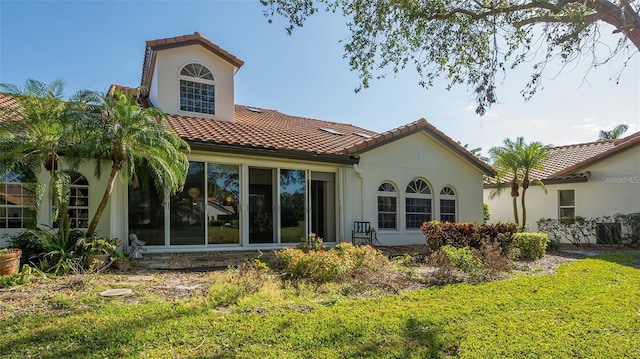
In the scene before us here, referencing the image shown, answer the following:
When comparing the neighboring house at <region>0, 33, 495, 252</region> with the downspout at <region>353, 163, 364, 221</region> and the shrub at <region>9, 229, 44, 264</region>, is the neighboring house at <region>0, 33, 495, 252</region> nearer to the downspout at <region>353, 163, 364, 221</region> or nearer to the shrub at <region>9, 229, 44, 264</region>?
the downspout at <region>353, 163, 364, 221</region>

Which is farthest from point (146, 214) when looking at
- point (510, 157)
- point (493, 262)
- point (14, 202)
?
point (510, 157)

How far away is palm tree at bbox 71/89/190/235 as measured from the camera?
809cm

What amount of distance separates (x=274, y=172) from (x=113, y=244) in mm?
5111

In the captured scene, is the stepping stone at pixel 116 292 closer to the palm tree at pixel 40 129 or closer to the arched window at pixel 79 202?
the palm tree at pixel 40 129

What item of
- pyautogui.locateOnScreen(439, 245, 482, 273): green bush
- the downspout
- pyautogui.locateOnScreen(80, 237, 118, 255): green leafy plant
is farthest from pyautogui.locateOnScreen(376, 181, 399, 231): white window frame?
pyautogui.locateOnScreen(80, 237, 118, 255): green leafy plant

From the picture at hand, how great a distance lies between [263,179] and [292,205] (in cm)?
128

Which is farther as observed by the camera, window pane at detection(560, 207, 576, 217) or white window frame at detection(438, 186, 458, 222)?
window pane at detection(560, 207, 576, 217)

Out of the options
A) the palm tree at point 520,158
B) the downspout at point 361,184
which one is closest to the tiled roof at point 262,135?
the downspout at point 361,184

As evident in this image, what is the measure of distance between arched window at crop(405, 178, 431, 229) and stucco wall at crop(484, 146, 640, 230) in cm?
769

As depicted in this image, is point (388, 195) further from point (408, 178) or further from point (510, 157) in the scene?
point (510, 157)

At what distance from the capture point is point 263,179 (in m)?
12.3

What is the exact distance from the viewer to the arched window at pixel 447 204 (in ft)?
51.2

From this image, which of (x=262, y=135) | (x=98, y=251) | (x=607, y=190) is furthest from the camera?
(x=607, y=190)

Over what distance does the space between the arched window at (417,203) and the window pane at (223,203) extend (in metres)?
6.46
